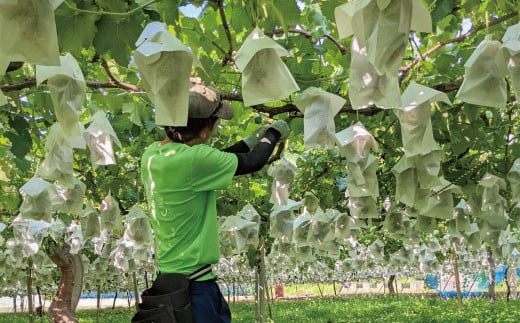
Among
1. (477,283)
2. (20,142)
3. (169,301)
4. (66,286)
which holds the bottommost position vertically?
(477,283)

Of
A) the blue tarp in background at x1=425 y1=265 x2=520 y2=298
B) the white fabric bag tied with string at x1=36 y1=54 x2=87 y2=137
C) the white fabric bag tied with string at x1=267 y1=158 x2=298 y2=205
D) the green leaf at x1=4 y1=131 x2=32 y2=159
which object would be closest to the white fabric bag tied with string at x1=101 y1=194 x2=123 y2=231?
the green leaf at x1=4 y1=131 x2=32 y2=159

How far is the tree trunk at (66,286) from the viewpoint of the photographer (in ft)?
33.1

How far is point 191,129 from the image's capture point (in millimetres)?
2258

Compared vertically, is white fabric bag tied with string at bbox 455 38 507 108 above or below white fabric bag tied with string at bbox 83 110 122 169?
below

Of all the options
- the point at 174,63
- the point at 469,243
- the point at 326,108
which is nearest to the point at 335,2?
the point at 326,108

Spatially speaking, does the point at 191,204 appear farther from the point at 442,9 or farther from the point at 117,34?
the point at 442,9

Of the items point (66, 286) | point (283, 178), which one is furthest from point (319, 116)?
point (66, 286)

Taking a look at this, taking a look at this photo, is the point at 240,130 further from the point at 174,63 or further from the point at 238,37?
the point at 174,63

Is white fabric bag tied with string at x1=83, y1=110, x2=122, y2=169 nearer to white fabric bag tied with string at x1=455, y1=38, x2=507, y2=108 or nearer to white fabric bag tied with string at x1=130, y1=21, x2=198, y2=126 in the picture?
white fabric bag tied with string at x1=130, y1=21, x2=198, y2=126

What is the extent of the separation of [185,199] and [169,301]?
39cm

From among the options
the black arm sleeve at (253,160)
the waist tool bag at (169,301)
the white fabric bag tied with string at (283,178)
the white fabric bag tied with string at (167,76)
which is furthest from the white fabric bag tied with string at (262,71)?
the white fabric bag tied with string at (283,178)

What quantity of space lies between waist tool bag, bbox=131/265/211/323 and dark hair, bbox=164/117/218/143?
523 mm

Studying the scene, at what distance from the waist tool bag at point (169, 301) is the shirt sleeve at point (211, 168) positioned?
346mm

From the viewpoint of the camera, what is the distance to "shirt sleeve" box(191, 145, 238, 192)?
2.15 meters
